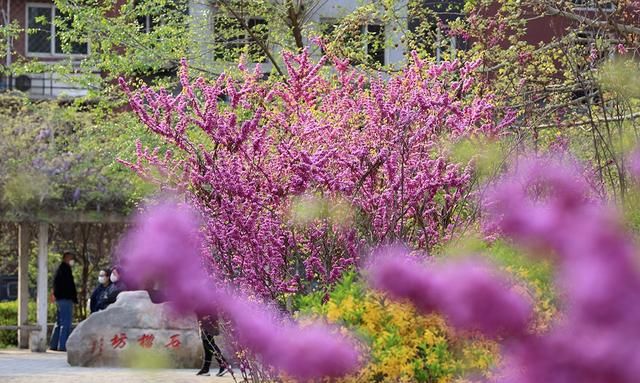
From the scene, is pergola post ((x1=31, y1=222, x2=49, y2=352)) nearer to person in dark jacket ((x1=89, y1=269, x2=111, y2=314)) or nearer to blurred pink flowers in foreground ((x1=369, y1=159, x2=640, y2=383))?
person in dark jacket ((x1=89, y1=269, x2=111, y2=314))

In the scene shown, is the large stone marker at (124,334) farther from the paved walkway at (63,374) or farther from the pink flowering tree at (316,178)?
the pink flowering tree at (316,178)

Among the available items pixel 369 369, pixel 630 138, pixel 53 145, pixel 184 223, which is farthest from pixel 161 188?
pixel 53 145

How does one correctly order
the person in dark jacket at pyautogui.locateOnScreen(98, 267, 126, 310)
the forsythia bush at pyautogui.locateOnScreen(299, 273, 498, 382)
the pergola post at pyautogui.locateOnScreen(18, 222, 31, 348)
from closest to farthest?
the forsythia bush at pyautogui.locateOnScreen(299, 273, 498, 382) → the person in dark jacket at pyautogui.locateOnScreen(98, 267, 126, 310) → the pergola post at pyautogui.locateOnScreen(18, 222, 31, 348)

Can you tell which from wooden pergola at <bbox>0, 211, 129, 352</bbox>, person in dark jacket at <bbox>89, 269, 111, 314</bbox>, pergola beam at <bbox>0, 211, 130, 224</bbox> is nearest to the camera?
person in dark jacket at <bbox>89, 269, 111, 314</bbox>

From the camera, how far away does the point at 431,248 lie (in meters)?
9.77

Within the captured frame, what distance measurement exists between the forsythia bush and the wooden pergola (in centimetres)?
2209

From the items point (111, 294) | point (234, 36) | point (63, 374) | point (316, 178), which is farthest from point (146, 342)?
point (111, 294)

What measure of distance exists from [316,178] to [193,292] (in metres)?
8.20

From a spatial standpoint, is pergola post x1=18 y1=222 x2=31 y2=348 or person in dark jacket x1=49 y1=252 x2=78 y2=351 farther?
pergola post x1=18 y1=222 x2=31 y2=348

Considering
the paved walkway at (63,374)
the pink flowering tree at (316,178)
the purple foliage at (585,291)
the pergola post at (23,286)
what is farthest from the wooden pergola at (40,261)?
the purple foliage at (585,291)

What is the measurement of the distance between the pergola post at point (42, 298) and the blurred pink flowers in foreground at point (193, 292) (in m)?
27.2

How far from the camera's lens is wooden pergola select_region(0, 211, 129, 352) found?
2853 cm

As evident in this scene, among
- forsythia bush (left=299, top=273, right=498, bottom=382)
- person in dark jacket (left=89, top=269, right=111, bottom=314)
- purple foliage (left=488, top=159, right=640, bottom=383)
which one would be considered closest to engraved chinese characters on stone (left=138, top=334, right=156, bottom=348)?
forsythia bush (left=299, top=273, right=498, bottom=382)

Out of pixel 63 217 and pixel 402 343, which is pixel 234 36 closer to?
pixel 63 217
